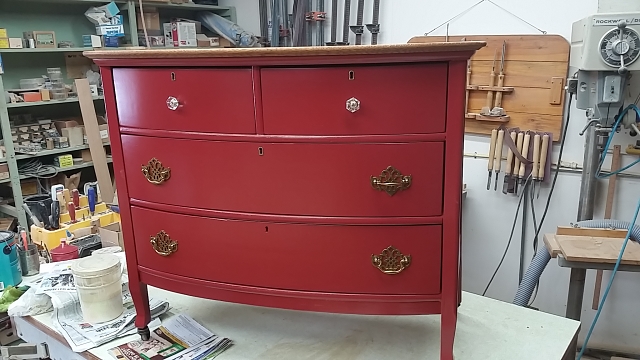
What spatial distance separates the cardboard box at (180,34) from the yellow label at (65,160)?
1.11 meters

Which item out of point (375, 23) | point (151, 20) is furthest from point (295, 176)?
point (151, 20)

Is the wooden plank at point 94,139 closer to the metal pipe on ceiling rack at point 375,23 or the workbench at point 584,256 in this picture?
the metal pipe on ceiling rack at point 375,23

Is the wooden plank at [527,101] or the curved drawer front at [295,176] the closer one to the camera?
the curved drawer front at [295,176]

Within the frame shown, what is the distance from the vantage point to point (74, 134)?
10.8 ft

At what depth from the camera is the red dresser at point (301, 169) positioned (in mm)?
1142

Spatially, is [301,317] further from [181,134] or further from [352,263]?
[181,134]

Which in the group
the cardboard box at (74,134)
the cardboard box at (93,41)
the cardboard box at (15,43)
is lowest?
the cardboard box at (74,134)

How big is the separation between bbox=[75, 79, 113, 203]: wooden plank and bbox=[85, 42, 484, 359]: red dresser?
6.52 ft

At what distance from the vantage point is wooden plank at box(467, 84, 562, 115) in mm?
2477

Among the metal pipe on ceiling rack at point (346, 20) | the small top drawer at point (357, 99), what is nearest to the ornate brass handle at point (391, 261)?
the small top drawer at point (357, 99)

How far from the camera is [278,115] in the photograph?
1.22m

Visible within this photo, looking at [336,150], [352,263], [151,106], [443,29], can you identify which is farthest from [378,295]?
[443,29]

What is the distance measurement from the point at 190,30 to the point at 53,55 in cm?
97

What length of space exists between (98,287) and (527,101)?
2.15 metres
